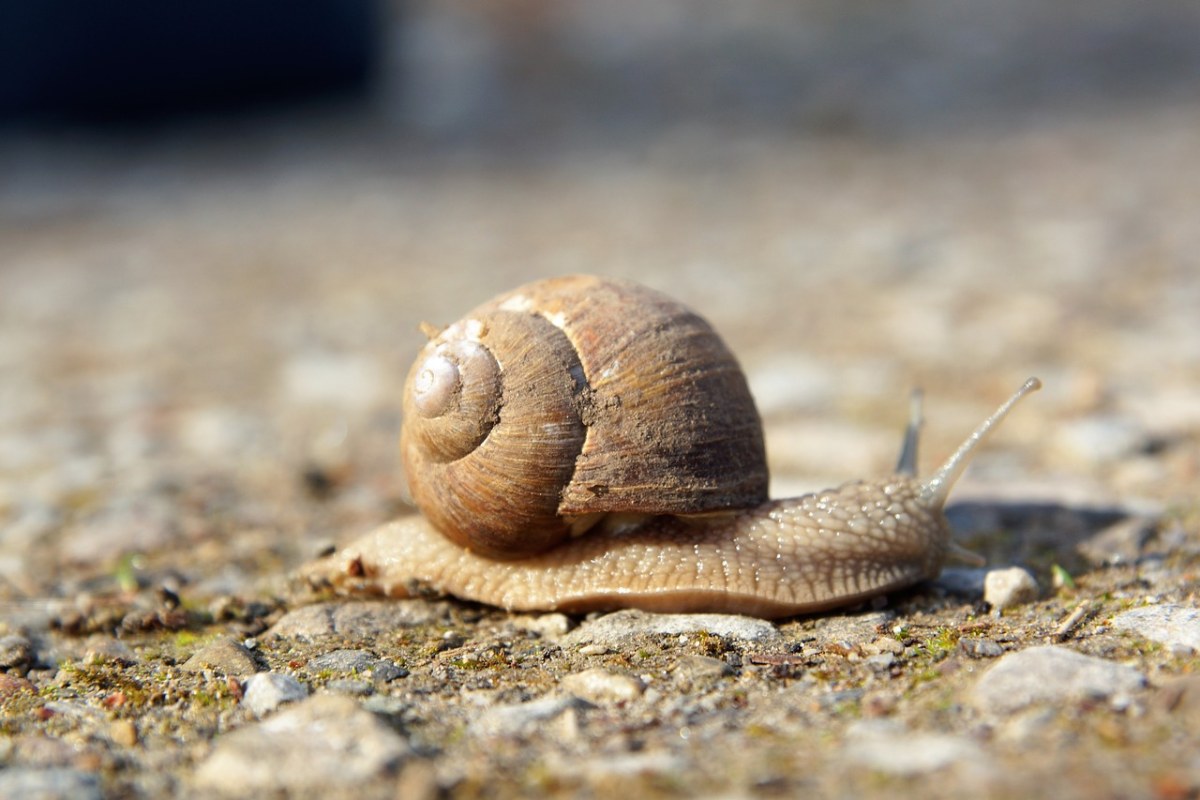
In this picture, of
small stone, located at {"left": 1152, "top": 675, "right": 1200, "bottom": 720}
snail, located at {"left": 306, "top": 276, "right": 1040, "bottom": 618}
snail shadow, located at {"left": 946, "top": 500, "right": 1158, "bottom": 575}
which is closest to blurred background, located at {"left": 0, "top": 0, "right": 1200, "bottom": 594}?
snail shadow, located at {"left": 946, "top": 500, "right": 1158, "bottom": 575}

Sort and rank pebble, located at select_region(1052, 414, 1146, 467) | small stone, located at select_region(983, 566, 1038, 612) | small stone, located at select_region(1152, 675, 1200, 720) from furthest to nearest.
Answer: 1. pebble, located at select_region(1052, 414, 1146, 467)
2. small stone, located at select_region(983, 566, 1038, 612)
3. small stone, located at select_region(1152, 675, 1200, 720)

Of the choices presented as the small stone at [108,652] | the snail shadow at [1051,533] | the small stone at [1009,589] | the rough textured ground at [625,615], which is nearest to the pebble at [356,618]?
the rough textured ground at [625,615]

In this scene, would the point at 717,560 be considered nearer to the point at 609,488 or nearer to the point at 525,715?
the point at 609,488

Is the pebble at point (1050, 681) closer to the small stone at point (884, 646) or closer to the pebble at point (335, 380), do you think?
the small stone at point (884, 646)

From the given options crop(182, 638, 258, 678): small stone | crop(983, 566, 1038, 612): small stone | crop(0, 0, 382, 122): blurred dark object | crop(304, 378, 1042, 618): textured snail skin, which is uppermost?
crop(0, 0, 382, 122): blurred dark object

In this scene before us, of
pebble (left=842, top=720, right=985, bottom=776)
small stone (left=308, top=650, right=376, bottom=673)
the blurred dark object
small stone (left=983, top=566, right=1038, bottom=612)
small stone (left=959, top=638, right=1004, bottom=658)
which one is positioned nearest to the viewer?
pebble (left=842, top=720, right=985, bottom=776)

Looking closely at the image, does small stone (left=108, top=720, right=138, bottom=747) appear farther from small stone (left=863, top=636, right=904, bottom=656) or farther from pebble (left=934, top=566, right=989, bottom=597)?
pebble (left=934, top=566, right=989, bottom=597)

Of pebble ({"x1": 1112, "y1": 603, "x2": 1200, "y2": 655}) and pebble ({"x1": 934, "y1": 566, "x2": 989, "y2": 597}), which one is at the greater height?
pebble ({"x1": 1112, "y1": 603, "x2": 1200, "y2": 655})
